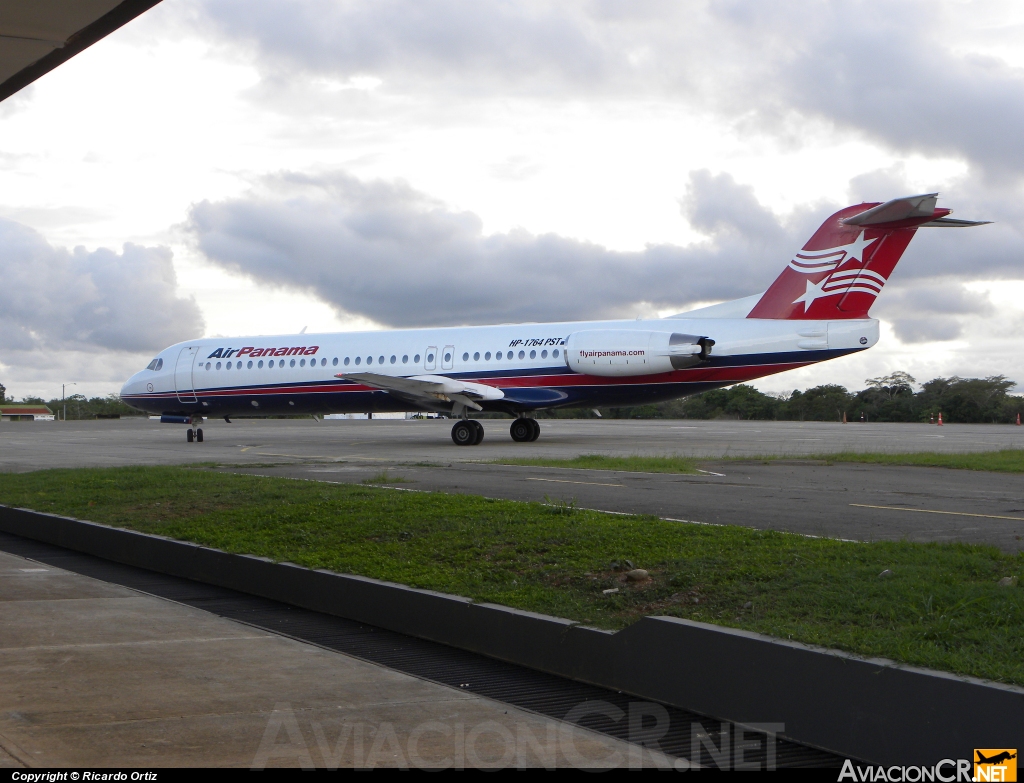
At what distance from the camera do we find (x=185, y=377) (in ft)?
105

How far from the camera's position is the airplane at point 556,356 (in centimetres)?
2366

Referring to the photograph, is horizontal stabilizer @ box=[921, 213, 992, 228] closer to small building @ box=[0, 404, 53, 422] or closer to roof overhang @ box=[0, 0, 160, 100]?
roof overhang @ box=[0, 0, 160, 100]

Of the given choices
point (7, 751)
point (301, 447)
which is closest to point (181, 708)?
point (7, 751)

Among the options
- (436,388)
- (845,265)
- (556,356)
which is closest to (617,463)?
(556,356)

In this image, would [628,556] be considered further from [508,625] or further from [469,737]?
[469,737]

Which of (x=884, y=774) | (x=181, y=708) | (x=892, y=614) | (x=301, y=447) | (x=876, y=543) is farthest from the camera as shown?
(x=301, y=447)

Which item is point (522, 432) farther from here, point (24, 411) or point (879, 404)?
point (24, 411)

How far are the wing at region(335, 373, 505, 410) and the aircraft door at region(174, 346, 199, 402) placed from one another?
297 inches

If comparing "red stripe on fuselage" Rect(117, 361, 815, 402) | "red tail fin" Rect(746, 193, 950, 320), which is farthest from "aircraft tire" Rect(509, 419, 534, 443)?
"red tail fin" Rect(746, 193, 950, 320)

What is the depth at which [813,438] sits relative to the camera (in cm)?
2986

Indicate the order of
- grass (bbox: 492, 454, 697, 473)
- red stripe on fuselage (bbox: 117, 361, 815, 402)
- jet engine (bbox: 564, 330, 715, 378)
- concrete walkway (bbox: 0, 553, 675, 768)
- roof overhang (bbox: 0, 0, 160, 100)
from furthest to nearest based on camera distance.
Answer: jet engine (bbox: 564, 330, 715, 378) → red stripe on fuselage (bbox: 117, 361, 815, 402) → grass (bbox: 492, 454, 697, 473) → roof overhang (bbox: 0, 0, 160, 100) → concrete walkway (bbox: 0, 553, 675, 768)

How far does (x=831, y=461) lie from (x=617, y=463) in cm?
424

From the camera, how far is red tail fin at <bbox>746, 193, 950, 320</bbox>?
2306cm

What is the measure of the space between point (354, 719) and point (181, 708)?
0.94 metres
